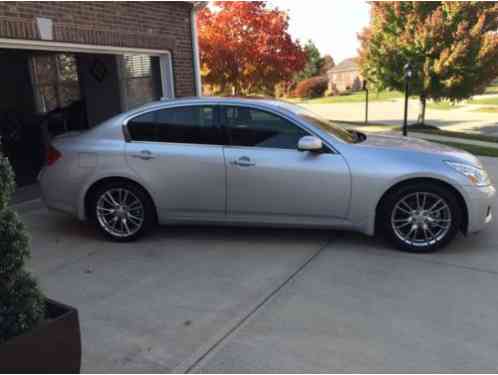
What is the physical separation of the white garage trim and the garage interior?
1632 mm

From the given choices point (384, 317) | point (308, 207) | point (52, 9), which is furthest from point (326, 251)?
point (52, 9)

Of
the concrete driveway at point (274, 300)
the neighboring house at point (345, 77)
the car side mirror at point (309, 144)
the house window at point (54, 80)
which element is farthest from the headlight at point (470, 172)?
the neighboring house at point (345, 77)

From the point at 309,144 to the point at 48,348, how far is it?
308 centimetres

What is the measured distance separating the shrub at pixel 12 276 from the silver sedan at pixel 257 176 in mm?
2723

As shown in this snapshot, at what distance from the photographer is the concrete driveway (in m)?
3.00

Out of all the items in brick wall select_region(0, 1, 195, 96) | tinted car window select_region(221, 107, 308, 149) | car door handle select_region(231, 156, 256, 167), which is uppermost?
brick wall select_region(0, 1, 195, 96)

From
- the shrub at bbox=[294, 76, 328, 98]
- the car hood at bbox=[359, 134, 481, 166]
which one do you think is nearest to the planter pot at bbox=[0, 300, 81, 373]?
the car hood at bbox=[359, 134, 481, 166]

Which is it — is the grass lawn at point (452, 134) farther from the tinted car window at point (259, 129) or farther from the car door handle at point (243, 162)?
the car door handle at point (243, 162)

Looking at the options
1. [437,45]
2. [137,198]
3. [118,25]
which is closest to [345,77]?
[437,45]

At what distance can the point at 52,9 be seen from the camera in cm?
638

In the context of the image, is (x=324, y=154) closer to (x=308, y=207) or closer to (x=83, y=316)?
(x=308, y=207)

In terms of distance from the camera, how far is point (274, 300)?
3.74 metres

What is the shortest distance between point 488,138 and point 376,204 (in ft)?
40.4

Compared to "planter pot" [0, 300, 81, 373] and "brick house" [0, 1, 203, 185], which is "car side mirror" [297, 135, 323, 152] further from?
"brick house" [0, 1, 203, 185]
